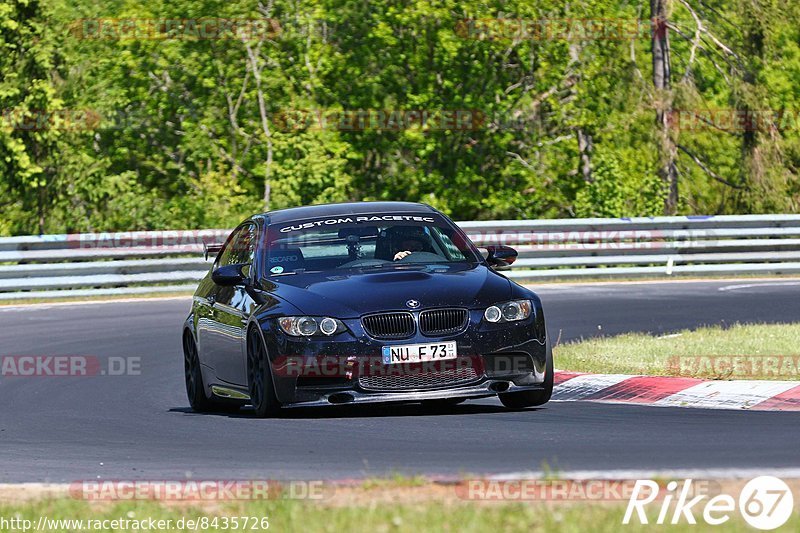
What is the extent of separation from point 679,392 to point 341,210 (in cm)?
283

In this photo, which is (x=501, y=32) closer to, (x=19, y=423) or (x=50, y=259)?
(x=50, y=259)

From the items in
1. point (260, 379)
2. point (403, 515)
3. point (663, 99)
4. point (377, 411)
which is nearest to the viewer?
point (403, 515)

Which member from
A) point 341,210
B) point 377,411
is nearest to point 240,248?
point 341,210

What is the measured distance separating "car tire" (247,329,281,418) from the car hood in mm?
368

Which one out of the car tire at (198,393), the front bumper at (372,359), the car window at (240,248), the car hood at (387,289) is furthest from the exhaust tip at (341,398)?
the car window at (240,248)

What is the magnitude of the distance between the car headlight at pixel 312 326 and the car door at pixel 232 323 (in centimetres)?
79

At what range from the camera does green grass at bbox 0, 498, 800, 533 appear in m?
5.98

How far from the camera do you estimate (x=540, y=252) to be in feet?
82.8

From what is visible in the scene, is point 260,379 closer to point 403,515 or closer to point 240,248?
point 240,248

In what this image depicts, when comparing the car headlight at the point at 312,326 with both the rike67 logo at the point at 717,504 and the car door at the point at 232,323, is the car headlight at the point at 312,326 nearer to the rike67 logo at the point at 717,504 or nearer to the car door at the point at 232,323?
the car door at the point at 232,323

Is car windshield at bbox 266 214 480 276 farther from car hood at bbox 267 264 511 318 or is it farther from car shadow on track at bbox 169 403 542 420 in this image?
car shadow on track at bbox 169 403 542 420

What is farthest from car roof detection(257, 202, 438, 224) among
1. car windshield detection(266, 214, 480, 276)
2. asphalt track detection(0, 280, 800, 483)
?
asphalt track detection(0, 280, 800, 483)

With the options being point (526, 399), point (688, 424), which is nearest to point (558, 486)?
point (688, 424)

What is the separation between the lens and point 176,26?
35.5 metres
